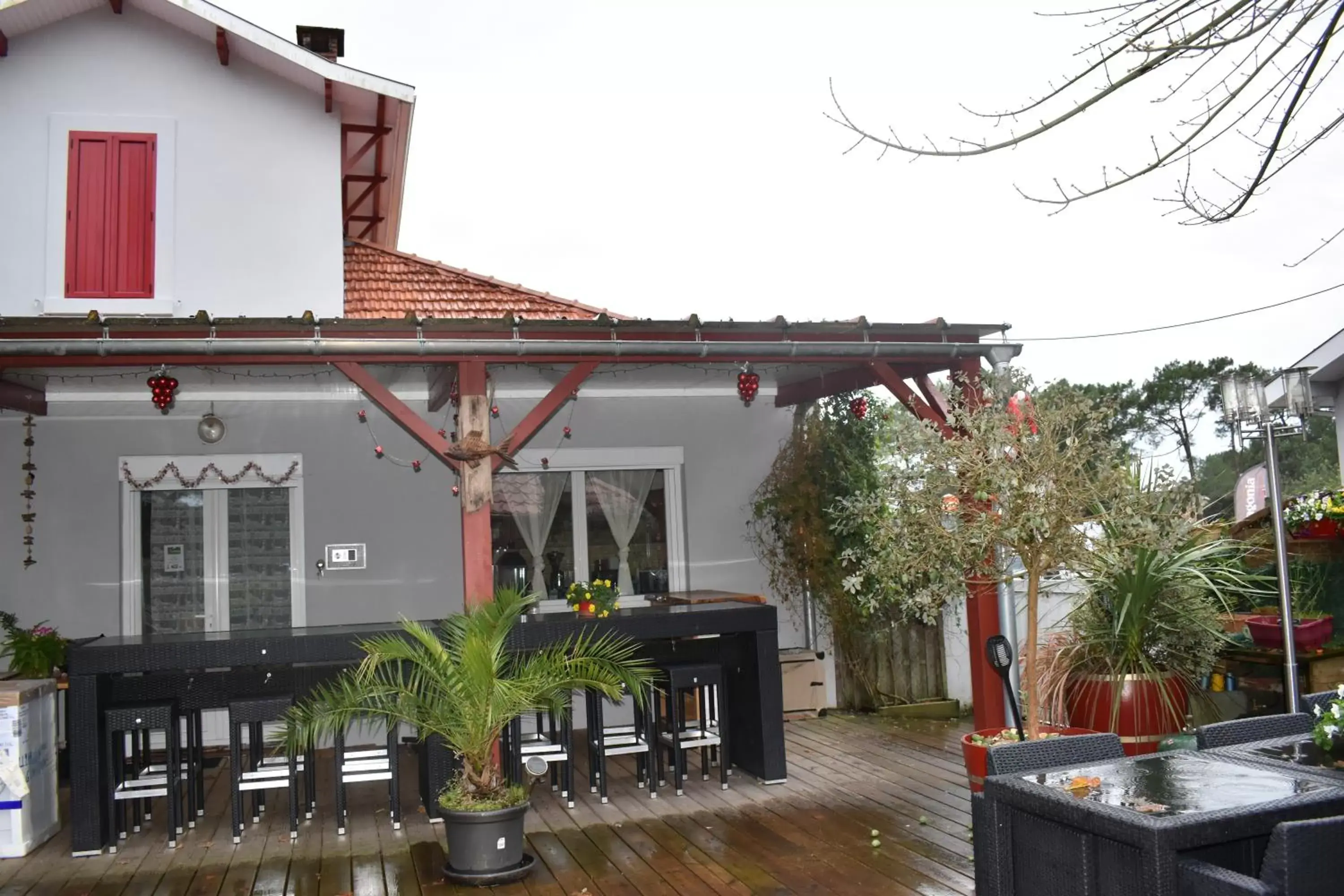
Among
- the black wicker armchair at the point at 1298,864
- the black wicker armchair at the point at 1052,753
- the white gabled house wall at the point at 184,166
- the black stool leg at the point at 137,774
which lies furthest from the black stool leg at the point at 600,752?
the black wicker armchair at the point at 1298,864

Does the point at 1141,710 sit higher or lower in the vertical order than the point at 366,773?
higher

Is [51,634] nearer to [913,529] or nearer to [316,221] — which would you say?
[316,221]

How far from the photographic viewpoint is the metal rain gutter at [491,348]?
5.84 m

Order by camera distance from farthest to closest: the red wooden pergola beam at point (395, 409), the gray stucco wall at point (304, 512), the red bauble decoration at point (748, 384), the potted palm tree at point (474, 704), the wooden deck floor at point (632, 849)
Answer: the gray stucco wall at point (304, 512) → the red bauble decoration at point (748, 384) → the red wooden pergola beam at point (395, 409) → the potted palm tree at point (474, 704) → the wooden deck floor at point (632, 849)

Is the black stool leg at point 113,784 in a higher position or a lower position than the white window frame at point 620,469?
lower

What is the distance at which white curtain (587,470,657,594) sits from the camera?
9.52 m

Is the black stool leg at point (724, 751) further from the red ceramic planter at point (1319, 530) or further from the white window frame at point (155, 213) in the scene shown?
the white window frame at point (155, 213)

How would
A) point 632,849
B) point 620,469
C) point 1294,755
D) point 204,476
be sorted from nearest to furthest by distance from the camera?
point 1294,755 → point 632,849 → point 204,476 → point 620,469

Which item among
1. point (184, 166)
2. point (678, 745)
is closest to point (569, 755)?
point (678, 745)

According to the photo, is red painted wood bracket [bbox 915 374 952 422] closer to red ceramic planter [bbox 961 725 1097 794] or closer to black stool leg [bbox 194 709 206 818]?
red ceramic planter [bbox 961 725 1097 794]

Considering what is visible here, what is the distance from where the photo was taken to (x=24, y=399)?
789 cm

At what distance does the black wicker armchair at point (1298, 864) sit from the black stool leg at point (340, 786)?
14.6ft

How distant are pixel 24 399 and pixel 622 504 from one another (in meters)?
4.47

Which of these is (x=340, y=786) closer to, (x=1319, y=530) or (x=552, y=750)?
(x=552, y=750)
